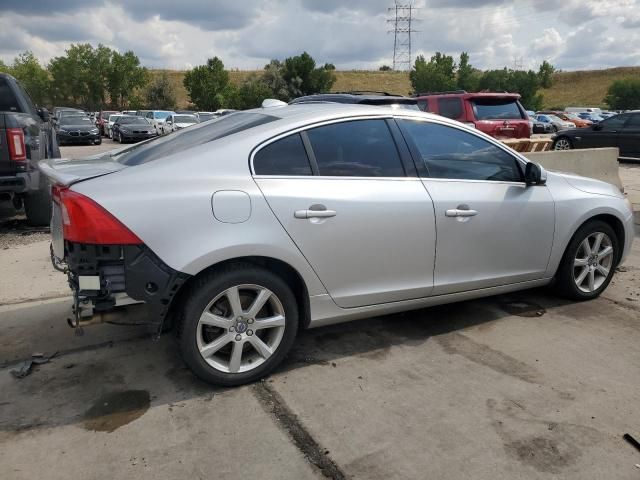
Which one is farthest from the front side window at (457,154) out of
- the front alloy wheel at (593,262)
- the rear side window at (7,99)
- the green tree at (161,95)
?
the green tree at (161,95)

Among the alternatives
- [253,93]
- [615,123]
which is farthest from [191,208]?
[253,93]

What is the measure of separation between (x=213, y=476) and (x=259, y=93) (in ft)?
179

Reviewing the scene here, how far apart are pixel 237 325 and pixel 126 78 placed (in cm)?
7183

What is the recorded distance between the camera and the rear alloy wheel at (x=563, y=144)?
17062mm

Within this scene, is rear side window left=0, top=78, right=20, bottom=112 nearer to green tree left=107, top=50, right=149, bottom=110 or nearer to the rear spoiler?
the rear spoiler

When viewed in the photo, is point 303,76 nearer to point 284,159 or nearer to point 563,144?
point 563,144

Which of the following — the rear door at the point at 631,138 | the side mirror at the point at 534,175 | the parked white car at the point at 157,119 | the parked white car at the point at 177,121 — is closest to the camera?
the side mirror at the point at 534,175

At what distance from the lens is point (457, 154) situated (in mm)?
4039

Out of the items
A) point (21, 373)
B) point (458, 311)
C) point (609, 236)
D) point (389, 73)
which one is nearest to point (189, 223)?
point (21, 373)

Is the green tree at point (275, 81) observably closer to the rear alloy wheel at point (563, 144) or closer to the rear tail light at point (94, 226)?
the rear alloy wheel at point (563, 144)

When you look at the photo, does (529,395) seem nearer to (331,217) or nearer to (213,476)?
(331,217)

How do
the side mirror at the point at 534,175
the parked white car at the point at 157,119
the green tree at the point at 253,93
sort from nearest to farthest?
1. the side mirror at the point at 534,175
2. the parked white car at the point at 157,119
3. the green tree at the point at 253,93

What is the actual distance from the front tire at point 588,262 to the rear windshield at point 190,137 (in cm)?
274

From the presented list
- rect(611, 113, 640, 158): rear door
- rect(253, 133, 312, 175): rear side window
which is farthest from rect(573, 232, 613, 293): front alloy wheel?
rect(611, 113, 640, 158): rear door
